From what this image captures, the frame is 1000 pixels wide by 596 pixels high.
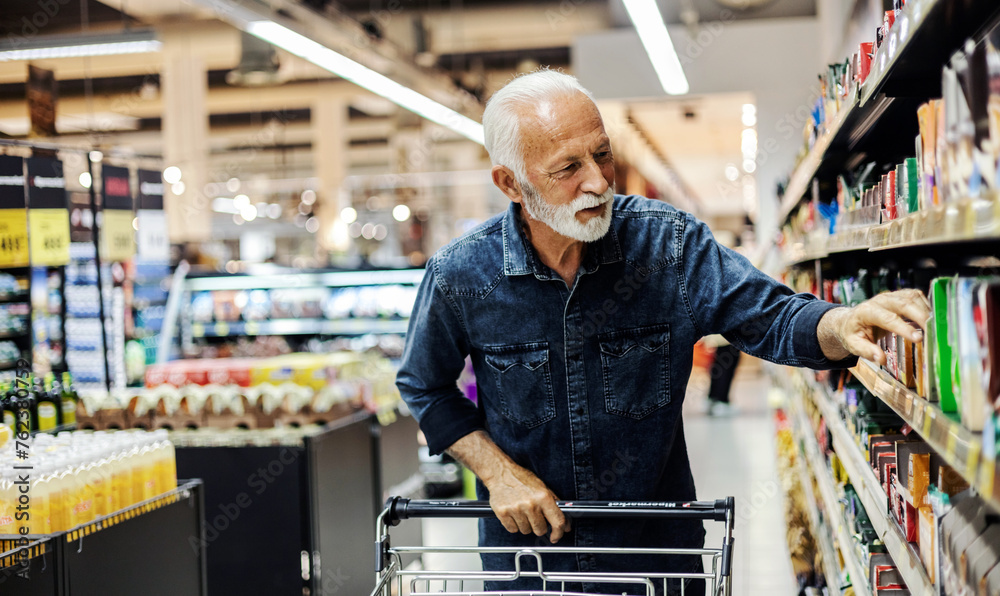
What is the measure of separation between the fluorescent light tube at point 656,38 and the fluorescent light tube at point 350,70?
1459 millimetres

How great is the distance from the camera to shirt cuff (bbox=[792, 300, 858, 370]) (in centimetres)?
182

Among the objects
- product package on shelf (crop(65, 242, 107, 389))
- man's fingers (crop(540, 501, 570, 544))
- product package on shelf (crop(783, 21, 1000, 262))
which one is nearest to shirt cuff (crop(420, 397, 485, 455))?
man's fingers (crop(540, 501, 570, 544))

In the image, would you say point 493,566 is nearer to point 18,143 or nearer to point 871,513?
point 871,513

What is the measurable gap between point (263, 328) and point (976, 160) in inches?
342

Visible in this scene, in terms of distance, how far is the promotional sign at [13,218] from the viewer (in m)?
4.53

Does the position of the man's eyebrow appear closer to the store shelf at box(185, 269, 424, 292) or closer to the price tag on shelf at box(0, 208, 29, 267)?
the price tag on shelf at box(0, 208, 29, 267)

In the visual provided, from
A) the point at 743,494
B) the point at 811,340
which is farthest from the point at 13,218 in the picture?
the point at 743,494

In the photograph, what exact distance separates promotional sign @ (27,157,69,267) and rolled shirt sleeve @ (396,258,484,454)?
3.25 m

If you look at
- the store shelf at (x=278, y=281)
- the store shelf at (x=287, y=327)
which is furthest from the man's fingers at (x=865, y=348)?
the store shelf at (x=278, y=281)

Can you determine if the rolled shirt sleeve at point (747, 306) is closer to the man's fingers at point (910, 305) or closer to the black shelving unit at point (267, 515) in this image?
the man's fingers at point (910, 305)

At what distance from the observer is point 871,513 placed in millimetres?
2145

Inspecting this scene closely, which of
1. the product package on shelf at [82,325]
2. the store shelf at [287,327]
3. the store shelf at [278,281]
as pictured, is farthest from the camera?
the product package on shelf at [82,325]

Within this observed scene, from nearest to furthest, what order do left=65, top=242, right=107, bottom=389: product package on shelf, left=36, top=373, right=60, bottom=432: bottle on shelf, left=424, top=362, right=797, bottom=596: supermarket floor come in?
left=36, top=373, right=60, bottom=432: bottle on shelf, left=424, top=362, right=797, bottom=596: supermarket floor, left=65, top=242, right=107, bottom=389: product package on shelf

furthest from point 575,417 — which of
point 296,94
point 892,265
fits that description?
point 296,94
